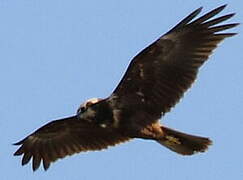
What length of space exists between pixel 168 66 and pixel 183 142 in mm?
1075

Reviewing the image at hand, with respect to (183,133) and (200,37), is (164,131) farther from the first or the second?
(200,37)

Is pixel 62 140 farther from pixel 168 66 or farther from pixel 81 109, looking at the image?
pixel 168 66

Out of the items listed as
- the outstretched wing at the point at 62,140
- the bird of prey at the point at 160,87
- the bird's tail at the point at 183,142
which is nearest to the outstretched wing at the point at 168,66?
the bird of prey at the point at 160,87

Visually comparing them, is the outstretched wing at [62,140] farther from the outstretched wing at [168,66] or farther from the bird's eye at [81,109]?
the outstretched wing at [168,66]

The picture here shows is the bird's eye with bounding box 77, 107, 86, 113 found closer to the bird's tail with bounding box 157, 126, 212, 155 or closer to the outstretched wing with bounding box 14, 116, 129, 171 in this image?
the outstretched wing with bounding box 14, 116, 129, 171

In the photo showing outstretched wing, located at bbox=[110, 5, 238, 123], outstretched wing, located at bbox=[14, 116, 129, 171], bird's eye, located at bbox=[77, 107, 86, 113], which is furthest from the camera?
outstretched wing, located at bbox=[14, 116, 129, 171]

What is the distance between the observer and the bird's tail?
50.8 feet

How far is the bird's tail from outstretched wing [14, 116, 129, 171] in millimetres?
816

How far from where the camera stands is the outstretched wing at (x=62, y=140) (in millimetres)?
16277

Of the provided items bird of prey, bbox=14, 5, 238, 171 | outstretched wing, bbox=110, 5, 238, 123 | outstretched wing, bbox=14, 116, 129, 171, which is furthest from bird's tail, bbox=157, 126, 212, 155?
outstretched wing, bbox=14, 116, 129, 171

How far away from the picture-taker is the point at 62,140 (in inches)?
658

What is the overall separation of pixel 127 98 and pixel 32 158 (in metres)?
2.13

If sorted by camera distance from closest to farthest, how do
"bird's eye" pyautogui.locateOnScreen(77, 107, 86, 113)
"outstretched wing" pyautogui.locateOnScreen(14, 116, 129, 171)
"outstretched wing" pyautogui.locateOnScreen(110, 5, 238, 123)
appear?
"outstretched wing" pyautogui.locateOnScreen(110, 5, 238, 123) < "bird's eye" pyautogui.locateOnScreen(77, 107, 86, 113) < "outstretched wing" pyautogui.locateOnScreen(14, 116, 129, 171)

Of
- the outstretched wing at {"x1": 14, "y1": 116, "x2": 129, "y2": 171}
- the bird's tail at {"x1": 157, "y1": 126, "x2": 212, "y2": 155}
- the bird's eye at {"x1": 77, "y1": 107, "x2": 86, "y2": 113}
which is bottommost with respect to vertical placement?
the bird's tail at {"x1": 157, "y1": 126, "x2": 212, "y2": 155}
